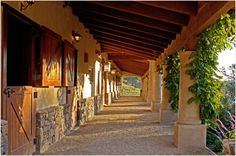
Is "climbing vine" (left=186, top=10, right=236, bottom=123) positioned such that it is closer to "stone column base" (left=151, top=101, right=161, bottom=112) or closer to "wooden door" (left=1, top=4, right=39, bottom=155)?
"wooden door" (left=1, top=4, right=39, bottom=155)

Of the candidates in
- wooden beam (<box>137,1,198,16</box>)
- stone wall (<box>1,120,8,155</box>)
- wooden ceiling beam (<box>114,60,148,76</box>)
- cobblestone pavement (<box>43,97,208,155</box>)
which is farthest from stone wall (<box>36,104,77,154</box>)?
wooden ceiling beam (<box>114,60,148,76</box>)

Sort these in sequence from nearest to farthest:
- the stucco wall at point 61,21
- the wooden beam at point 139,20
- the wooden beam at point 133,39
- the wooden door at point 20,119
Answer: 1. the wooden door at point 20,119
2. the stucco wall at point 61,21
3. the wooden beam at point 139,20
4. the wooden beam at point 133,39

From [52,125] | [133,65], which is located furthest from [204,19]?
[133,65]

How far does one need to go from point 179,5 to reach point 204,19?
0.46m

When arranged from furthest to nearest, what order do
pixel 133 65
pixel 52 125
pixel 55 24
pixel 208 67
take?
1. pixel 133 65
2. pixel 55 24
3. pixel 52 125
4. pixel 208 67

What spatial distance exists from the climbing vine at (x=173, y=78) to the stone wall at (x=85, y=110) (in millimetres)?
2624

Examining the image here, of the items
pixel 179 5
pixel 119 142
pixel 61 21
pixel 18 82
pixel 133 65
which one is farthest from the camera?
pixel 133 65

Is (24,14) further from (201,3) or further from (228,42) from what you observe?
(228,42)

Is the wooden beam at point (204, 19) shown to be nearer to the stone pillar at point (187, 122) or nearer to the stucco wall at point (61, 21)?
the stone pillar at point (187, 122)

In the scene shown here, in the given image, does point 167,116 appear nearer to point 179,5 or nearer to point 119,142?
point 119,142

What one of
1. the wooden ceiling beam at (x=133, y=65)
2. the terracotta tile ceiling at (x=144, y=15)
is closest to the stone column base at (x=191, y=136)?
the terracotta tile ceiling at (x=144, y=15)

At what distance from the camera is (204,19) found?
4762 mm

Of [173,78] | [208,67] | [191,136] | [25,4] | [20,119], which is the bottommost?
[191,136]

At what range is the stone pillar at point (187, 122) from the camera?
612 cm
